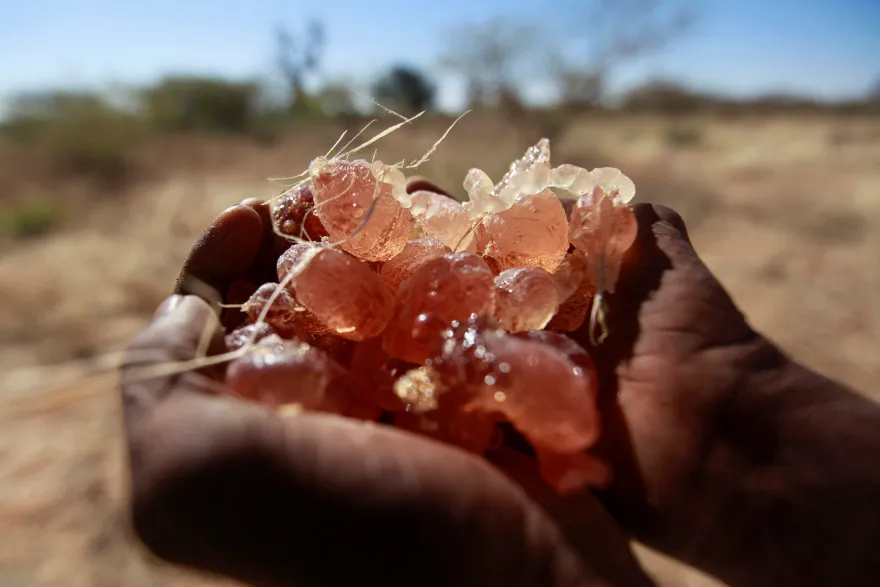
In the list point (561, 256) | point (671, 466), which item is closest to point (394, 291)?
point (561, 256)

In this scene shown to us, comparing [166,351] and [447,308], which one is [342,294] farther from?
[166,351]

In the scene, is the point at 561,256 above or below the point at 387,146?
above

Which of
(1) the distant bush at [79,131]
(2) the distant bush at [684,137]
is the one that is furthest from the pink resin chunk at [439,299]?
Answer: (2) the distant bush at [684,137]

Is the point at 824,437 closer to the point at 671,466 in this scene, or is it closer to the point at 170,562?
the point at 671,466

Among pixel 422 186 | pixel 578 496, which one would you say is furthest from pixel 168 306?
pixel 422 186

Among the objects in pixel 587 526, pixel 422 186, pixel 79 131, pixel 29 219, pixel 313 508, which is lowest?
pixel 29 219

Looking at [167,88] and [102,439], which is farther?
[167,88]

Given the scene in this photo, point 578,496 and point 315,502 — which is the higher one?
point 315,502
